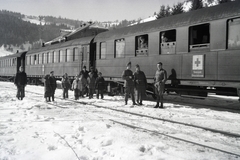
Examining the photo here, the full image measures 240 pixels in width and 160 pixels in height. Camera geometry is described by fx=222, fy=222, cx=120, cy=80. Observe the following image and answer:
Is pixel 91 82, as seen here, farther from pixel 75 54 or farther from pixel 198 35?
pixel 198 35

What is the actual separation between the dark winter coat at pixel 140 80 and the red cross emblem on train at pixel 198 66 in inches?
82.5

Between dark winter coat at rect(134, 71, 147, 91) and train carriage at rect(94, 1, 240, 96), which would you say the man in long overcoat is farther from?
train carriage at rect(94, 1, 240, 96)

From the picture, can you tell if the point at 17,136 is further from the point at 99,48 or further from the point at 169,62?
the point at 99,48

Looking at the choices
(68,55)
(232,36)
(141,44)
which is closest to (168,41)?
(141,44)

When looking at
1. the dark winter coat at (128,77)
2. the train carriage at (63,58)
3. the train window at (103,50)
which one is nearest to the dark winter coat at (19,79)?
the train carriage at (63,58)

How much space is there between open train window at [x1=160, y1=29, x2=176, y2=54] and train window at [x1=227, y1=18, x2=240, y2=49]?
2240 millimetres

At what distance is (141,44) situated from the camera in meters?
10.7

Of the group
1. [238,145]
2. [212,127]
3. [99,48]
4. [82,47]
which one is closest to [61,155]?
[238,145]

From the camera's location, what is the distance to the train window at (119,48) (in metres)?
11.6

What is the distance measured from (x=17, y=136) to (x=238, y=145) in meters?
4.44

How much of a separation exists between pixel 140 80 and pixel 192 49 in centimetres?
241

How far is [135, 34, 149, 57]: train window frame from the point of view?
1048 cm

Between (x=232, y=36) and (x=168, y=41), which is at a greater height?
(x=168, y=41)

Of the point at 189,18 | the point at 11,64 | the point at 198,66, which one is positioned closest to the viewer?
the point at 198,66
